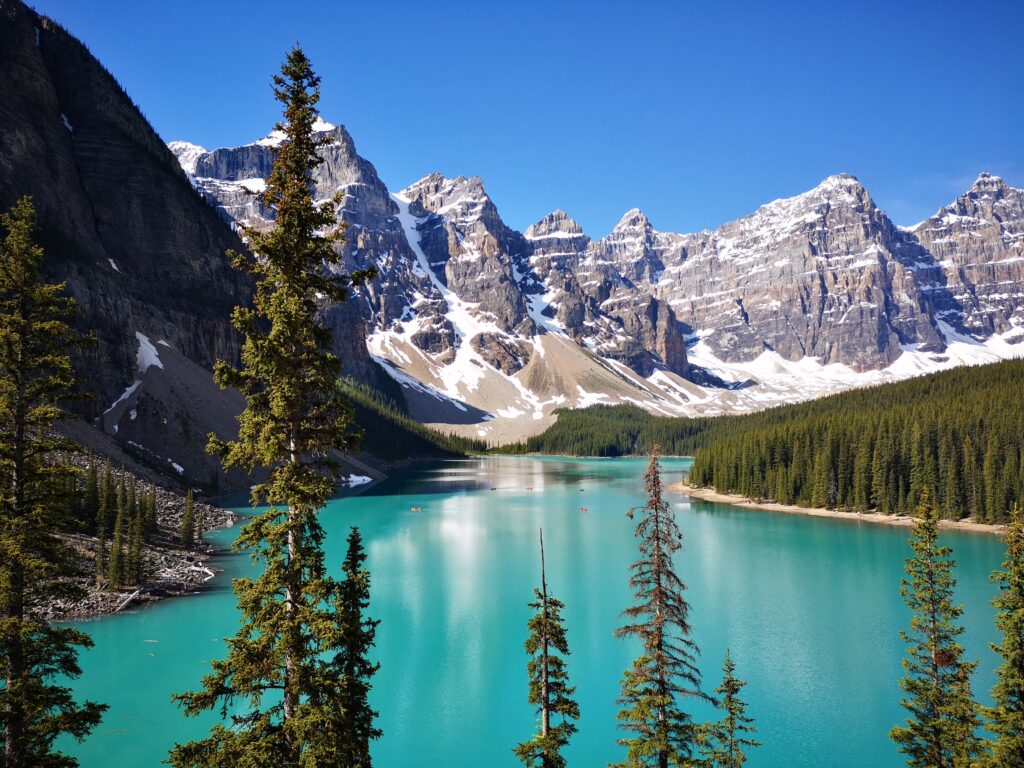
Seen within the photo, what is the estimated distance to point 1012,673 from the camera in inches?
631

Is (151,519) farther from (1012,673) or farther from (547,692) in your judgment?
(1012,673)

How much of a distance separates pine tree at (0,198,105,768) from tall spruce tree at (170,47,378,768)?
304 cm

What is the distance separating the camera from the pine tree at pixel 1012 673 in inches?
607

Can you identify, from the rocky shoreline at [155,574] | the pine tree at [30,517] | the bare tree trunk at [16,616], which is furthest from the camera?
the rocky shoreline at [155,574]

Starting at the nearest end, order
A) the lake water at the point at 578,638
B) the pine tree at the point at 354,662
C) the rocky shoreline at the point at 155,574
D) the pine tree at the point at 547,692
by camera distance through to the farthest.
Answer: the pine tree at the point at 354,662
the pine tree at the point at 547,692
the lake water at the point at 578,638
the rocky shoreline at the point at 155,574

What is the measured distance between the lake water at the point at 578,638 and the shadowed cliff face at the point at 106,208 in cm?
4955

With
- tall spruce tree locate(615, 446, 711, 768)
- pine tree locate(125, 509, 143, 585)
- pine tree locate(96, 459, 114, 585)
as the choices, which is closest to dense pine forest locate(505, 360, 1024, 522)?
tall spruce tree locate(615, 446, 711, 768)

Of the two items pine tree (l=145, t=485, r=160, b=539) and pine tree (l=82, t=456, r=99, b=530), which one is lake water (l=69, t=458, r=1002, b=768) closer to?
pine tree (l=145, t=485, r=160, b=539)

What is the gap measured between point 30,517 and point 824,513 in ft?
295

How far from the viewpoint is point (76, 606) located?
3522 centimetres

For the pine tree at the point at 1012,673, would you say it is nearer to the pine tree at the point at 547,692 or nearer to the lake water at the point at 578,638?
the lake water at the point at 578,638

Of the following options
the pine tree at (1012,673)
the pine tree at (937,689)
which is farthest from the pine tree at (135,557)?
the pine tree at (1012,673)

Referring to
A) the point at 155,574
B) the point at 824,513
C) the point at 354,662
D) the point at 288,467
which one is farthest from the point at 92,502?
the point at 824,513

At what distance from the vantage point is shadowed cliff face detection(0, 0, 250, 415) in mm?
89000
